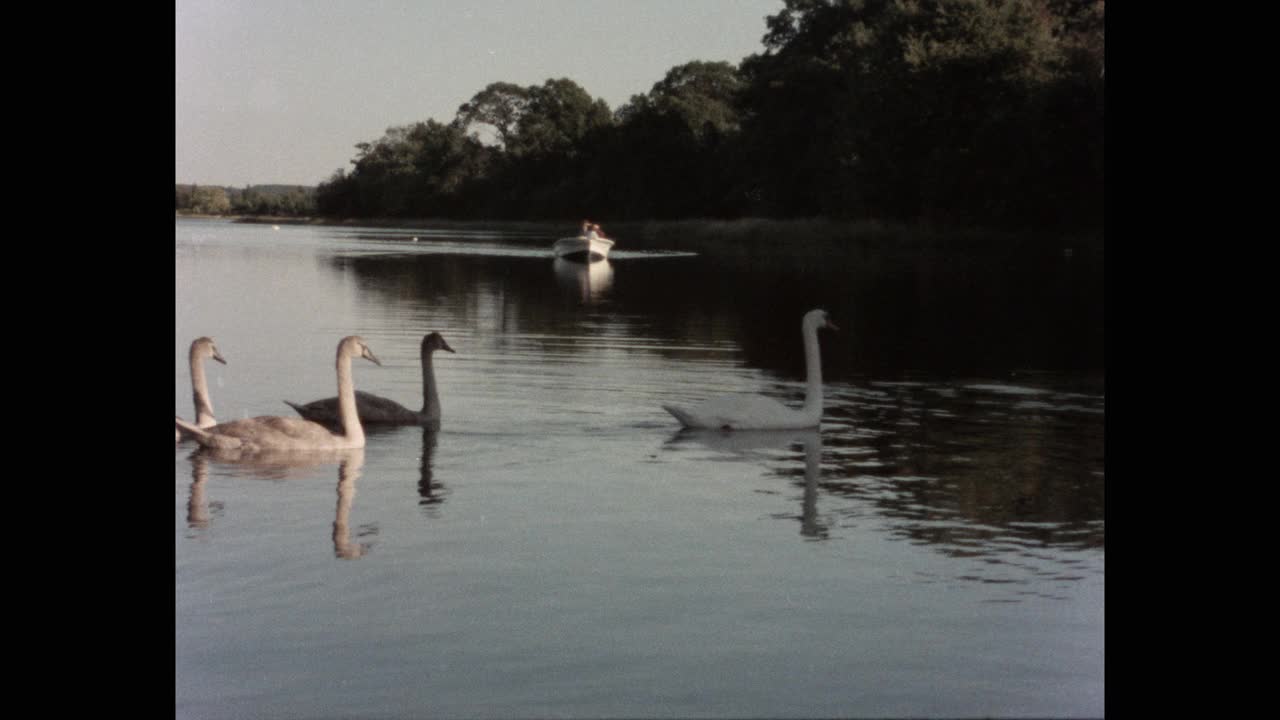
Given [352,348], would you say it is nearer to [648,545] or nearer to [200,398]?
[200,398]

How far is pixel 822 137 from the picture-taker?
95.4 m

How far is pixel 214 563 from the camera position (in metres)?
10.3

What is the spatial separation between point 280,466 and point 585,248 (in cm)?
5198

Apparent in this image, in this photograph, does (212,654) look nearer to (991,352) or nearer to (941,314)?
(991,352)

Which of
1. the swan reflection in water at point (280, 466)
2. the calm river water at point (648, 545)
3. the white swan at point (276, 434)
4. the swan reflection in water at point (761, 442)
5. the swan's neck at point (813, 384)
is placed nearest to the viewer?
the calm river water at point (648, 545)

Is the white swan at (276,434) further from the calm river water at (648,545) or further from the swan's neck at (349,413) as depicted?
the calm river water at (648,545)

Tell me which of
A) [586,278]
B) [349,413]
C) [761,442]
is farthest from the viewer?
[586,278]

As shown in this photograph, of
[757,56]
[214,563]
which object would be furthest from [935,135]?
[214,563]

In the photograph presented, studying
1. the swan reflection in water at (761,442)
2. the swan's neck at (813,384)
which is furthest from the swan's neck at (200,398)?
the swan's neck at (813,384)

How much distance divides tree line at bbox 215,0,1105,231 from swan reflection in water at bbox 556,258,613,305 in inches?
615

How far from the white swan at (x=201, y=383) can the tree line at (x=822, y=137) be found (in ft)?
155

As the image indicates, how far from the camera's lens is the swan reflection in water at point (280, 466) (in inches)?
477

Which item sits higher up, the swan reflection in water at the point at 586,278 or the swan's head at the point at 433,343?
the swan reflection in water at the point at 586,278

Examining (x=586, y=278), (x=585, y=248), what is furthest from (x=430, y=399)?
(x=585, y=248)
